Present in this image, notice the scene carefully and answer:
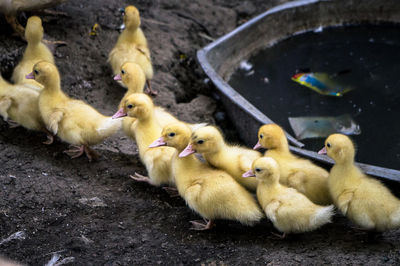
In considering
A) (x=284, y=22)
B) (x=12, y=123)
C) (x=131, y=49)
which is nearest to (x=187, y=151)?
(x=12, y=123)

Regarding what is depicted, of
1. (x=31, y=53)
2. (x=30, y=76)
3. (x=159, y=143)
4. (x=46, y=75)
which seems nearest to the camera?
(x=159, y=143)

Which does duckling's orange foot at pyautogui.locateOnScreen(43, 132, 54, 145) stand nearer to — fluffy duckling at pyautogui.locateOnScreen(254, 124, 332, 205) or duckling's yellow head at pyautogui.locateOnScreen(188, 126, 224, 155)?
duckling's yellow head at pyautogui.locateOnScreen(188, 126, 224, 155)

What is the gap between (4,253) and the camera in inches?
140

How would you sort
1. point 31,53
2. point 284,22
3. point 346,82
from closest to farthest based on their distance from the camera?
1. point 31,53
2. point 346,82
3. point 284,22

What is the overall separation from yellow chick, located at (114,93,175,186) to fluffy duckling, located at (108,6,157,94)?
4.92 ft

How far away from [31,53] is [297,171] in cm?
332

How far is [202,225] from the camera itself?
→ 4.02 metres

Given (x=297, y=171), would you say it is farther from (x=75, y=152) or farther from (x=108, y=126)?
(x=75, y=152)

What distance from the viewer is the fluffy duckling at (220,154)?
12.9 feet

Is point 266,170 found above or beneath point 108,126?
above

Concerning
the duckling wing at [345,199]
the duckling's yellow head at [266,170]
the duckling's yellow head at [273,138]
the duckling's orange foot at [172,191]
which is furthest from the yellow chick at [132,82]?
the duckling wing at [345,199]

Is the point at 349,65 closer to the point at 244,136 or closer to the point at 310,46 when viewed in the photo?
the point at 310,46

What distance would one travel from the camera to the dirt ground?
3.63 meters

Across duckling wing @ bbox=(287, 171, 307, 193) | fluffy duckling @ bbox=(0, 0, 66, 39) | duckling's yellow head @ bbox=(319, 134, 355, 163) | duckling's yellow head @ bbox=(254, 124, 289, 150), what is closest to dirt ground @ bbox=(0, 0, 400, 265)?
fluffy duckling @ bbox=(0, 0, 66, 39)
